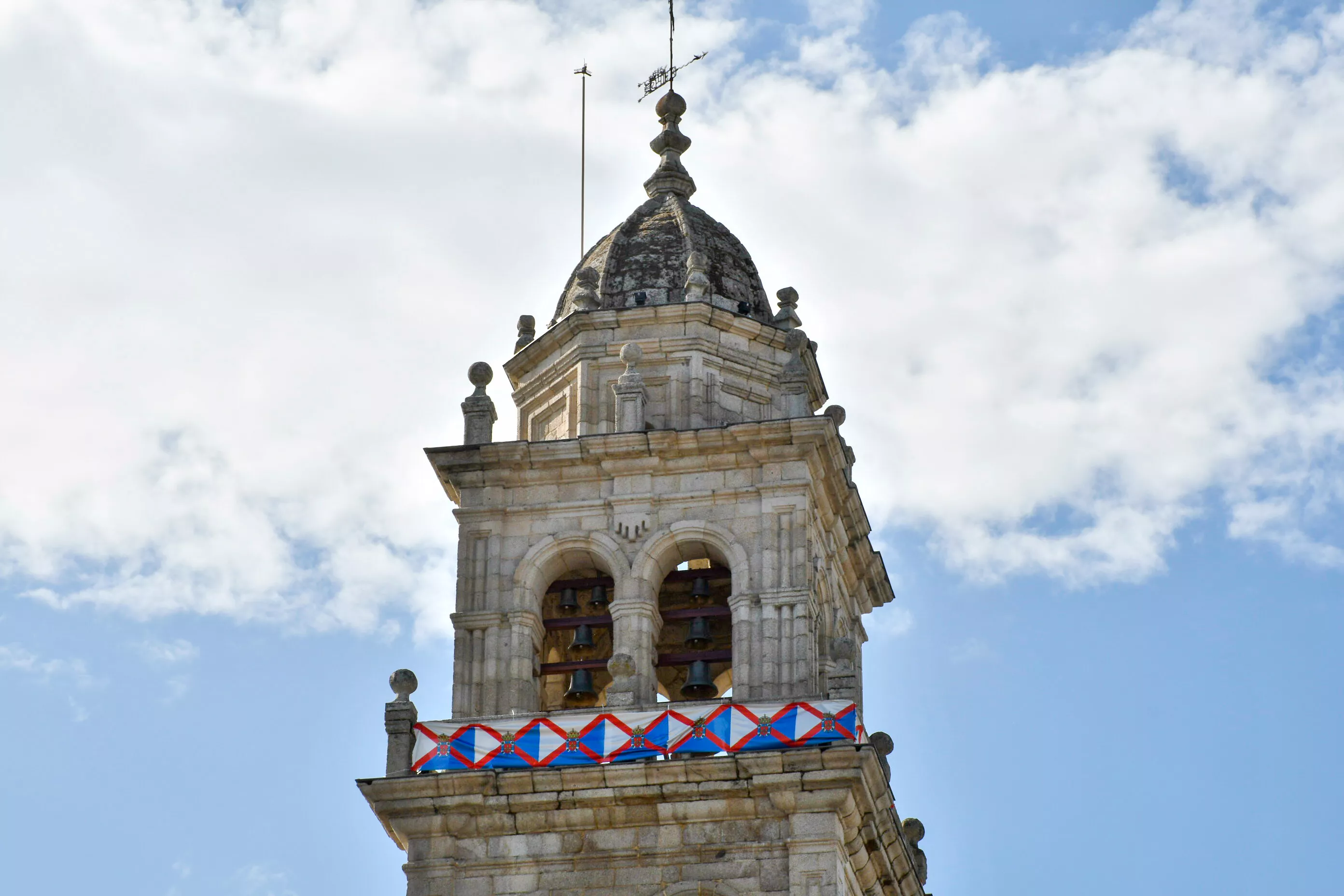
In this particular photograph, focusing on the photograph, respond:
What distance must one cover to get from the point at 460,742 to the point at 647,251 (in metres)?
10.00

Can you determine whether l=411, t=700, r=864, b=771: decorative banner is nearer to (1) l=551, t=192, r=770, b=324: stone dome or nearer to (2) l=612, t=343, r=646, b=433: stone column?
(2) l=612, t=343, r=646, b=433: stone column

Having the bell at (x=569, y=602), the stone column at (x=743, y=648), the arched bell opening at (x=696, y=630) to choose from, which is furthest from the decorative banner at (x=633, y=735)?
the bell at (x=569, y=602)

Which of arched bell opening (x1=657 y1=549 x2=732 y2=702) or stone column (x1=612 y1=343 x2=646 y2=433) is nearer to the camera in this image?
arched bell opening (x1=657 y1=549 x2=732 y2=702)

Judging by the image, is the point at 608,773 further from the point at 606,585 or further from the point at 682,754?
the point at 606,585

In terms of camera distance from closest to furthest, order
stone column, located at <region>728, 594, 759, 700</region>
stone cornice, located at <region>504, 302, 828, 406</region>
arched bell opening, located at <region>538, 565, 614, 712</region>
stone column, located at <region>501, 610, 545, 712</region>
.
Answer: stone column, located at <region>728, 594, 759, 700</region>
stone column, located at <region>501, 610, 545, 712</region>
arched bell opening, located at <region>538, 565, 614, 712</region>
stone cornice, located at <region>504, 302, 828, 406</region>

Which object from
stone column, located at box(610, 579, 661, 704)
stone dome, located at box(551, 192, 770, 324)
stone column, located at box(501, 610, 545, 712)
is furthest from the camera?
stone dome, located at box(551, 192, 770, 324)

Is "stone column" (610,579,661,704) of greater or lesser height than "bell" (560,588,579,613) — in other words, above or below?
below

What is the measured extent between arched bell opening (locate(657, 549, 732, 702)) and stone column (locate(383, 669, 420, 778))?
402 cm

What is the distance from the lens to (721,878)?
4247 centimetres

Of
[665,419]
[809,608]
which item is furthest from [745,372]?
[809,608]

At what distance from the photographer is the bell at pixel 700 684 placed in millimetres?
46094

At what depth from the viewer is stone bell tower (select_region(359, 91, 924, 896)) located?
42844mm

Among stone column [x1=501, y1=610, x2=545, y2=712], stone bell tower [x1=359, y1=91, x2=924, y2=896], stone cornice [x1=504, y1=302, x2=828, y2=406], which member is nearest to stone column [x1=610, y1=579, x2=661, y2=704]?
stone bell tower [x1=359, y1=91, x2=924, y2=896]

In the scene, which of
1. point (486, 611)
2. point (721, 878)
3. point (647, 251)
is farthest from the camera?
point (647, 251)
